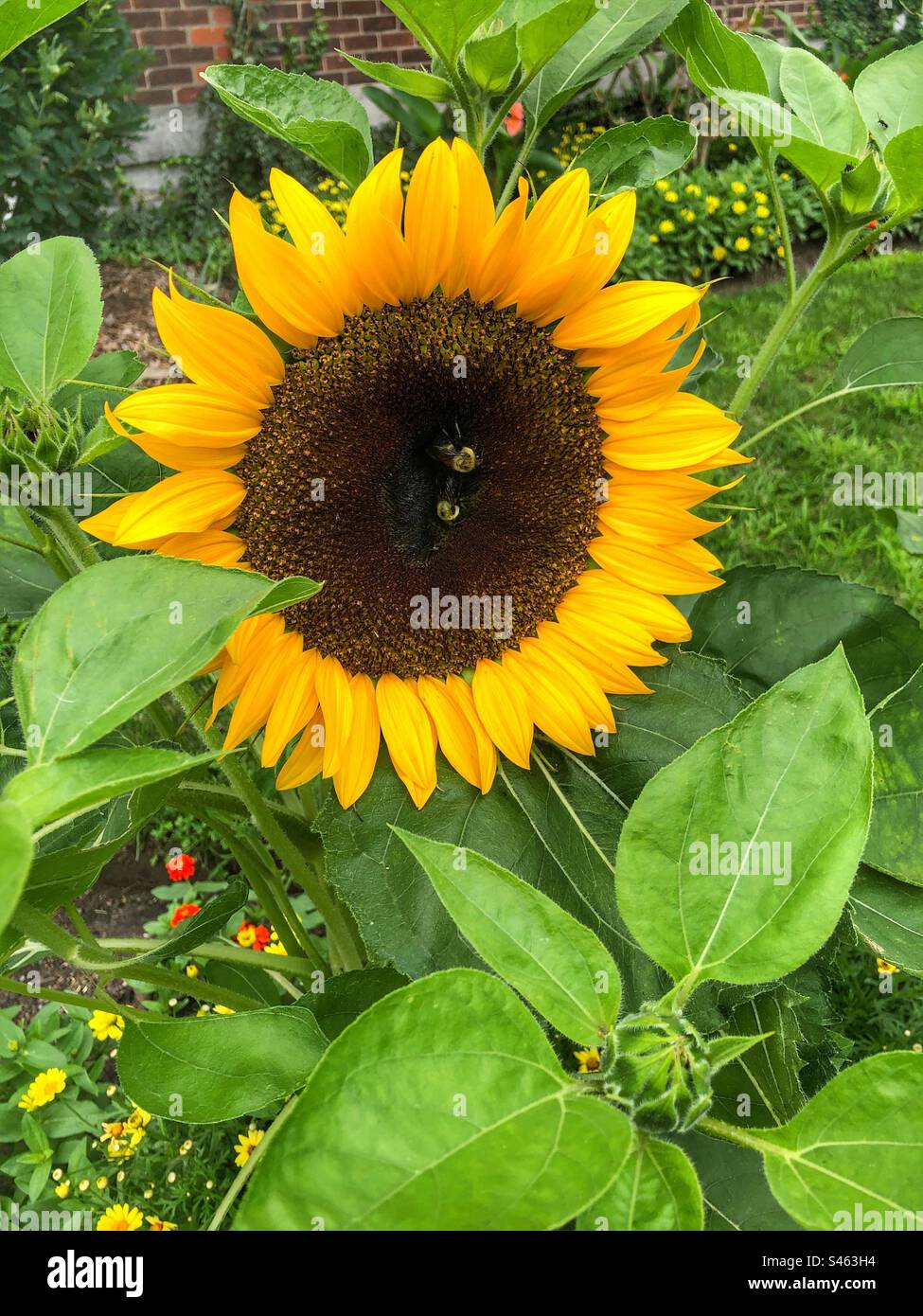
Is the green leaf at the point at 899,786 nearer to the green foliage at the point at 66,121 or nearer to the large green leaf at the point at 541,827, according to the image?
the large green leaf at the point at 541,827

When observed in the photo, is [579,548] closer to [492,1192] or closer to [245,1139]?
[492,1192]

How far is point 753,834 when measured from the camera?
49 centimetres

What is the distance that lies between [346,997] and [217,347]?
1.39 feet

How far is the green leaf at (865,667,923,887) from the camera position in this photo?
69cm

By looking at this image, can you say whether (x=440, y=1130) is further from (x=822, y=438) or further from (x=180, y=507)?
(x=822, y=438)

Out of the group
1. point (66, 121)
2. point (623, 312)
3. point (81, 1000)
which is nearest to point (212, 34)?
point (66, 121)

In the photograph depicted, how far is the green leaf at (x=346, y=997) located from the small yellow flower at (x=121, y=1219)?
2.08ft

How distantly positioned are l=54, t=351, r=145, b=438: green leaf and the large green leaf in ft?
1.06

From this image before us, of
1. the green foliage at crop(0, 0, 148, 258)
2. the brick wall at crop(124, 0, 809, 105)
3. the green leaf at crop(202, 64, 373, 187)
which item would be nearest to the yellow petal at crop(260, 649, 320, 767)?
the green leaf at crop(202, 64, 373, 187)

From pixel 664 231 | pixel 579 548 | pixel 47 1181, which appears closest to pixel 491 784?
pixel 579 548

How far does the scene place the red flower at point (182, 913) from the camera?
147 cm

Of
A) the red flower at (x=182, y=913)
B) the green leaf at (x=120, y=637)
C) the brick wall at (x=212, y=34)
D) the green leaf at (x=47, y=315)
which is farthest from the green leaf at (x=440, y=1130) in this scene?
the brick wall at (x=212, y=34)

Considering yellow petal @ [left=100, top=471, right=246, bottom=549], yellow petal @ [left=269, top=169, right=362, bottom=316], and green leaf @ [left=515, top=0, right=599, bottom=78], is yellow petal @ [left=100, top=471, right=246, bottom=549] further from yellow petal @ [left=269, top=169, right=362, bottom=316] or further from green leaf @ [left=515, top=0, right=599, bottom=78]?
green leaf @ [left=515, top=0, right=599, bottom=78]

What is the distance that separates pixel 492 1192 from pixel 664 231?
3.74 meters
